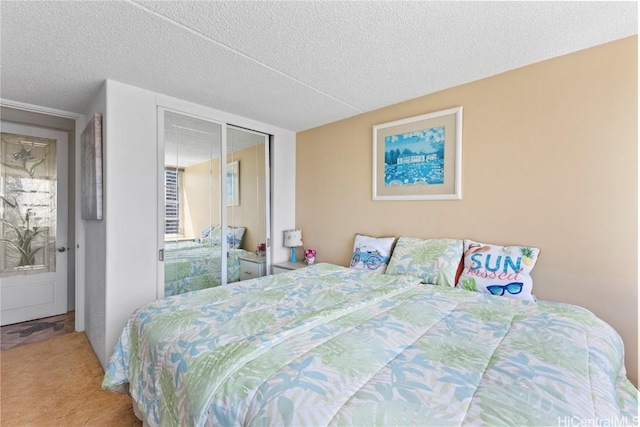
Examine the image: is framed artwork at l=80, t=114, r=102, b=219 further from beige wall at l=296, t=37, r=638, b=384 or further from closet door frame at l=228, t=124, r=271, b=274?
beige wall at l=296, t=37, r=638, b=384

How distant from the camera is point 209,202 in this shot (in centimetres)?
283

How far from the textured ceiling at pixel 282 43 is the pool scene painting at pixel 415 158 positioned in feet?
1.30

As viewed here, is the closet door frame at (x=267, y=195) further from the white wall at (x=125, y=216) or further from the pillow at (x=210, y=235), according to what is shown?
the white wall at (x=125, y=216)

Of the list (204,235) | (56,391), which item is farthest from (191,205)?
(56,391)

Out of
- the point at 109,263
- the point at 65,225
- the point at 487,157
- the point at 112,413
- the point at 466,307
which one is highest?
the point at 487,157

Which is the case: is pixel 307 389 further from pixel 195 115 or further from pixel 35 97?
pixel 35 97

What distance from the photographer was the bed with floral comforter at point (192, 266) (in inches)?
100

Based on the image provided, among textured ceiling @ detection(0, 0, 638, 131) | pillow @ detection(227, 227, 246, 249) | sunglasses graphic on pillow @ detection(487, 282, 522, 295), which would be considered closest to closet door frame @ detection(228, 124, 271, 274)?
pillow @ detection(227, 227, 246, 249)

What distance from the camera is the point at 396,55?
6.21 ft

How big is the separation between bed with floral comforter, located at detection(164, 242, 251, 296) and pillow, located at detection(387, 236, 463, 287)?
1726 millimetres

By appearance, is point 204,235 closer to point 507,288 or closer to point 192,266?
point 192,266

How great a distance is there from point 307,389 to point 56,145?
429cm

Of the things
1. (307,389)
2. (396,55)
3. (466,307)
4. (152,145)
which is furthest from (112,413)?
(396,55)

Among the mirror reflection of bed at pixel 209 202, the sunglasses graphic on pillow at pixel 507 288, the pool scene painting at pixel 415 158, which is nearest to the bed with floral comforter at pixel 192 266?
the mirror reflection of bed at pixel 209 202
